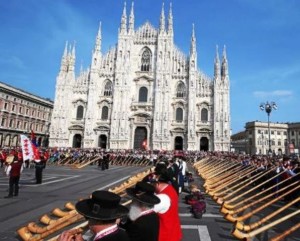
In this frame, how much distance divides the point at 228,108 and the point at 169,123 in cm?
815

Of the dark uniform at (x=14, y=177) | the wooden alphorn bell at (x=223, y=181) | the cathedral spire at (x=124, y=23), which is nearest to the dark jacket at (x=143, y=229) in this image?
the wooden alphorn bell at (x=223, y=181)

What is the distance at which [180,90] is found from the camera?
4156 centimetres

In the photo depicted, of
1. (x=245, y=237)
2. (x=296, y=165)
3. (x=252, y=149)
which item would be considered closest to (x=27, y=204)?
(x=245, y=237)

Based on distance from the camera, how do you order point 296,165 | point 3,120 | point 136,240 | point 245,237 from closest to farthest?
point 136,240 < point 245,237 < point 296,165 < point 3,120

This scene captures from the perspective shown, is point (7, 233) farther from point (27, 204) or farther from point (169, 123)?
point (169, 123)

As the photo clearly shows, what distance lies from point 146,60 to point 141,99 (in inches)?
231

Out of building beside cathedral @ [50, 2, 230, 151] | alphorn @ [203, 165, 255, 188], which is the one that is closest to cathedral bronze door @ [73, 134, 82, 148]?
building beside cathedral @ [50, 2, 230, 151]

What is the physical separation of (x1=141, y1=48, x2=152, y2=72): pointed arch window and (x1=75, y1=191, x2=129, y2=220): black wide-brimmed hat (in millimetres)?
40930

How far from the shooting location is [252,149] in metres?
70.6

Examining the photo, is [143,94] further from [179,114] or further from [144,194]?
[144,194]

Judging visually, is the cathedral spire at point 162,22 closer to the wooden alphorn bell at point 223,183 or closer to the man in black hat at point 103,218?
the wooden alphorn bell at point 223,183

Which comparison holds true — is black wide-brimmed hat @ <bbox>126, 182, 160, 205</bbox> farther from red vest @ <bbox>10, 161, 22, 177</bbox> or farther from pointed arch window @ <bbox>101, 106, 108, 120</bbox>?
pointed arch window @ <bbox>101, 106, 108, 120</bbox>

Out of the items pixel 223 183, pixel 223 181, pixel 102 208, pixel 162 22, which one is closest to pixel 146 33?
pixel 162 22

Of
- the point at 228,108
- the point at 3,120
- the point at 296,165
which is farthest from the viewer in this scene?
the point at 3,120
